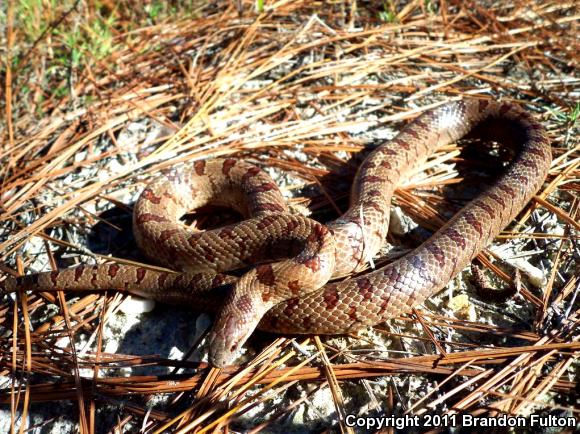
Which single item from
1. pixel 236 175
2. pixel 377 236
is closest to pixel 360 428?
pixel 377 236

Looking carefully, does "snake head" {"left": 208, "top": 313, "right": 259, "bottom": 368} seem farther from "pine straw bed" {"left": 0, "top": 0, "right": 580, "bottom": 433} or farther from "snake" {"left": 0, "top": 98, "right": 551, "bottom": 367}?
"pine straw bed" {"left": 0, "top": 0, "right": 580, "bottom": 433}

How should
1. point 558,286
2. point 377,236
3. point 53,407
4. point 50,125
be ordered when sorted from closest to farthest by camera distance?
point 53,407 → point 558,286 → point 377,236 → point 50,125

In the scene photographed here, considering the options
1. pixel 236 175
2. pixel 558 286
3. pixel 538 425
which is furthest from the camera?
pixel 236 175

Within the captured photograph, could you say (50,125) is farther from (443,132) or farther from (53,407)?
(443,132)

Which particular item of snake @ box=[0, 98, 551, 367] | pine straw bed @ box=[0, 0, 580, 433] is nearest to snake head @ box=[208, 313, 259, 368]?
snake @ box=[0, 98, 551, 367]

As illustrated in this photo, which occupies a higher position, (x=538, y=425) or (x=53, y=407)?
(x=53, y=407)

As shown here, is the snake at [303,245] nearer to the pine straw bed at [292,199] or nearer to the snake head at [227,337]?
the snake head at [227,337]
